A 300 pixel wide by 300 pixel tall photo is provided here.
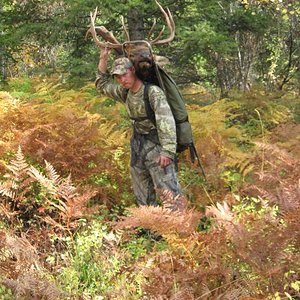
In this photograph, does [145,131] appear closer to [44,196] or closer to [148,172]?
[148,172]

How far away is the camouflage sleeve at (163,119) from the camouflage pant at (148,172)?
31 cm

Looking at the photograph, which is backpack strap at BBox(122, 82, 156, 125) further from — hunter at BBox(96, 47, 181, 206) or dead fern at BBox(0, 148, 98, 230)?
dead fern at BBox(0, 148, 98, 230)

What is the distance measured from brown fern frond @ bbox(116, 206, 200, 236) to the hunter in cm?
173

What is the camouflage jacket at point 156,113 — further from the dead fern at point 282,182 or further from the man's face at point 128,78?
the dead fern at point 282,182

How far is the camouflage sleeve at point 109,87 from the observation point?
6062 mm

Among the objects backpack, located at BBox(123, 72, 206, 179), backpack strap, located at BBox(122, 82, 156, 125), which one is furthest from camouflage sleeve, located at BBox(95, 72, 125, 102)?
backpack strap, located at BBox(122, 82, 156, 125)

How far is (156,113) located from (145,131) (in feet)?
1.47

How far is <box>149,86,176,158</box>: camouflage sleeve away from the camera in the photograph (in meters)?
5.58

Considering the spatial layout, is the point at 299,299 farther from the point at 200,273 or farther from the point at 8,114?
the point at 8,114

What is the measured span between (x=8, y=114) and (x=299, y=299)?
17.0ft

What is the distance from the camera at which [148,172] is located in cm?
620

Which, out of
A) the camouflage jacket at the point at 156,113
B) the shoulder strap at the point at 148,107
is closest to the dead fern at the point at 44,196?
the camouflage jacket at the point at 156,113

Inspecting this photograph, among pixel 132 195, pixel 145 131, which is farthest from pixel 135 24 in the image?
Answer: pixel 145 131

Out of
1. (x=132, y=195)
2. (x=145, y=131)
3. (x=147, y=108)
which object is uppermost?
(x=147, y=108)
